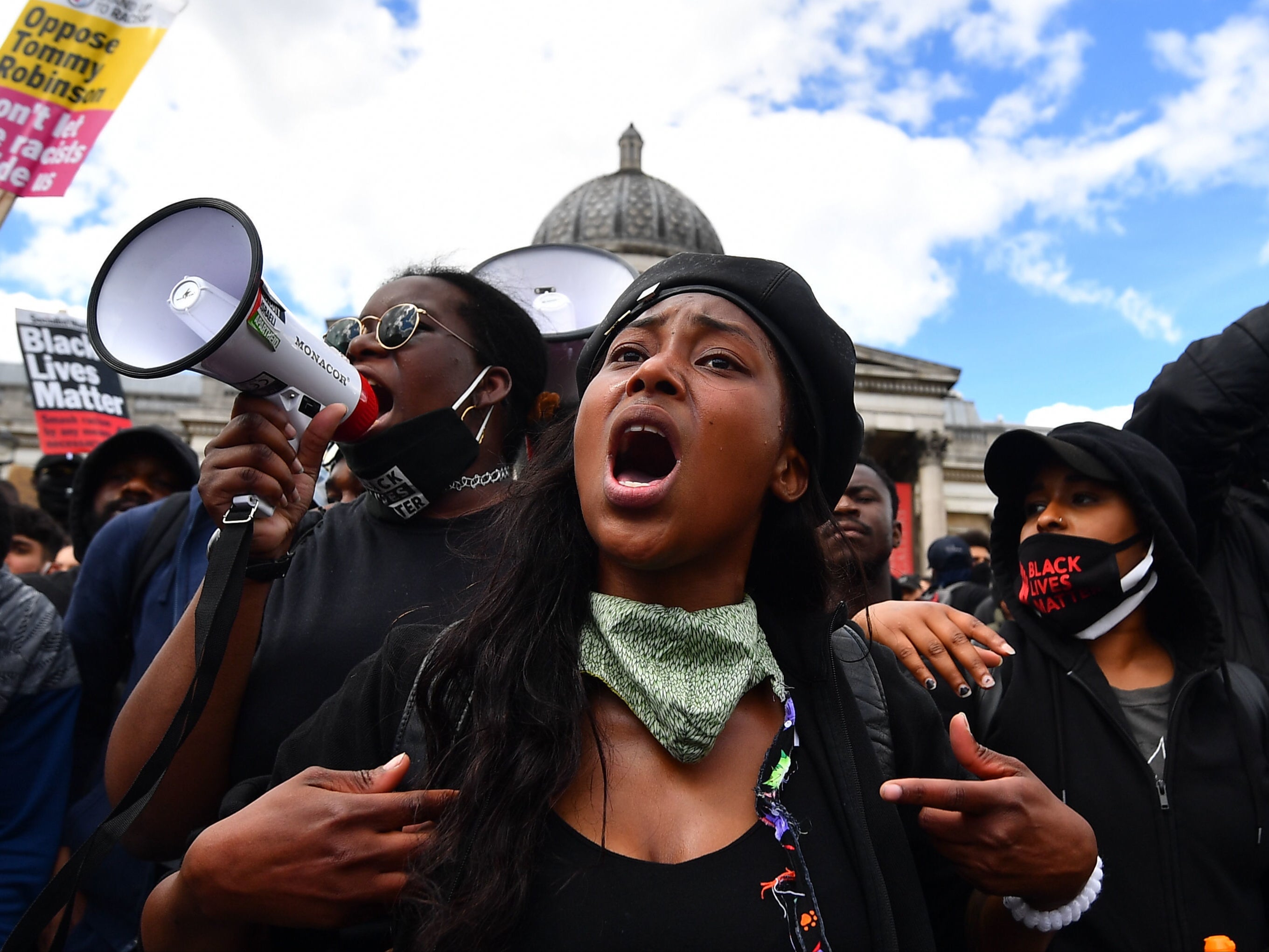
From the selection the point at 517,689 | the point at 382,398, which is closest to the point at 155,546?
the point at 382,398

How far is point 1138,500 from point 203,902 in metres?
2.59

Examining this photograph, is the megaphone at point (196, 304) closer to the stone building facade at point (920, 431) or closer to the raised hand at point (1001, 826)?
the raised hand at point (1001, 826)

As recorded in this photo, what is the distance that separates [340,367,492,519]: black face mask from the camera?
235 cm

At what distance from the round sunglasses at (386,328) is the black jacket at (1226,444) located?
274 cm

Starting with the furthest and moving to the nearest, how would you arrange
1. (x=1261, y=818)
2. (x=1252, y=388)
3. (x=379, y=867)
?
(x=1252, y=388) → (x=1261, y=818) → (x=379, y=867)

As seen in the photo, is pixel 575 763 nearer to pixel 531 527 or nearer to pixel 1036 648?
pixel 531 527

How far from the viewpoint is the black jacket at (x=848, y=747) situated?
1.48m

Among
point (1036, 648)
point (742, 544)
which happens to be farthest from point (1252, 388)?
point (742, 544)

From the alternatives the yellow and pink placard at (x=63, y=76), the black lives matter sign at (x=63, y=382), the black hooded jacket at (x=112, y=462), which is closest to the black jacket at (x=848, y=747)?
the black hooded jacket at (x=112, y=462)

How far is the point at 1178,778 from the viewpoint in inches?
94.6

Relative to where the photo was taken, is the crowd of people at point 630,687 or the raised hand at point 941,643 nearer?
the crowd of people at point 630,687

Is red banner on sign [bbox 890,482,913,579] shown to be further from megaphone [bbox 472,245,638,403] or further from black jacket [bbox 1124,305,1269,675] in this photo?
megaphone [bbox 472,245,638,403]

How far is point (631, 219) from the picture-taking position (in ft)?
139

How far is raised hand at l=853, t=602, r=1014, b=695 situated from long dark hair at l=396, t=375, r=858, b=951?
29 centimetres
